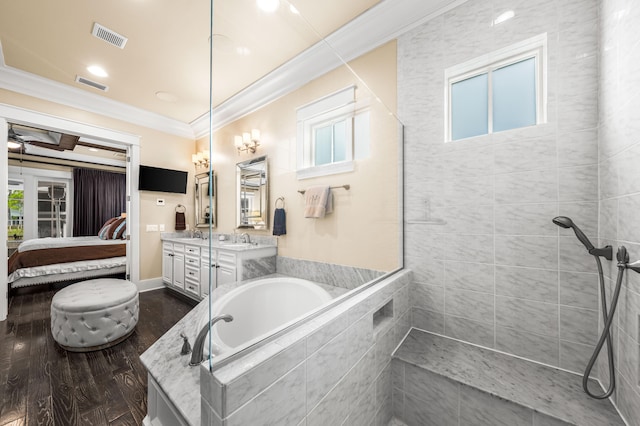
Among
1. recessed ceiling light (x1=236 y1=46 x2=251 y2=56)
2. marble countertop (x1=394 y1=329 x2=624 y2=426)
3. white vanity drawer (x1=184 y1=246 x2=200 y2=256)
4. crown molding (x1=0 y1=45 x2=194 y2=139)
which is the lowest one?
marble countertop (x1=394 y1=329 x2=624 y2=426)

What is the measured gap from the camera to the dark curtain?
582cm

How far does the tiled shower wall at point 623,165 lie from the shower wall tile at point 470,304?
533 mm

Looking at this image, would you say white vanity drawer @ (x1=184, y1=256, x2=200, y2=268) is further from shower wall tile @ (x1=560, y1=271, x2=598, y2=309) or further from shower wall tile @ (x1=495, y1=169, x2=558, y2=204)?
shower wall tile @ (x1=560, y1=271, x2=598, y2=309)

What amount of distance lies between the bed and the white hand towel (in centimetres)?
456

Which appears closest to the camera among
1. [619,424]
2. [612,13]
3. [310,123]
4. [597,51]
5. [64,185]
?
[619,424]

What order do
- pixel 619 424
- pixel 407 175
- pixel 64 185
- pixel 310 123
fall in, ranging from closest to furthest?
pixel 619 424 → pixel 310 123 → pixel 407 175 → pixel 64 185

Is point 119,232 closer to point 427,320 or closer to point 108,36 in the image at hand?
point 108,36

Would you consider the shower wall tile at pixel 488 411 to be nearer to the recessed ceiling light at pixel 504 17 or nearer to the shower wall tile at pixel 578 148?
the shower wall tile at pixel 578 148

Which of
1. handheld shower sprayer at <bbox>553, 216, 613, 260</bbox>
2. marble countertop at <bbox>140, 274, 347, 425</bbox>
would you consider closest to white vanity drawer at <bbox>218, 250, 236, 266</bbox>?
marble countertop at <bbox>140, 274, 347, 425</bbox>

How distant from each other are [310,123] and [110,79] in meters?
2.97

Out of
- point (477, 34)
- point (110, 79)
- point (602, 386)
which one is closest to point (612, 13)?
point (477, 34)

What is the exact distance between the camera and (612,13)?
117 cm

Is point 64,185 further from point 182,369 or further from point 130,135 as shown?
point 182,369

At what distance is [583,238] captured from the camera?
129 centimetres
